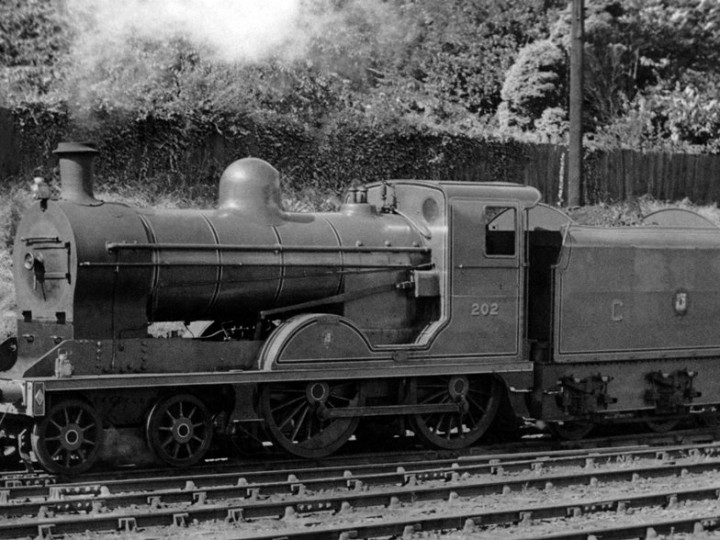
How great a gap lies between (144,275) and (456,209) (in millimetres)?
3187

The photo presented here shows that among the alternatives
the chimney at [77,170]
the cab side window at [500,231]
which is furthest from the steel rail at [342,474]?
the chimney at [77,170]

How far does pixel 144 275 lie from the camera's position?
32.5 feet

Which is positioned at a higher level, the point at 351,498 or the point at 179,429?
the point at 179,429

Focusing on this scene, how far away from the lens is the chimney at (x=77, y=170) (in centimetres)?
986

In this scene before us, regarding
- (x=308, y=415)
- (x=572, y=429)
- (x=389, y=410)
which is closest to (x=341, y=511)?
(x=308, y=415)

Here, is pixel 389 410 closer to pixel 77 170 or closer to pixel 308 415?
pixel 308 415

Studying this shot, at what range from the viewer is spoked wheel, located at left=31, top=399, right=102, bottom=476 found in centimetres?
934

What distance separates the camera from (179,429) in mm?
10023

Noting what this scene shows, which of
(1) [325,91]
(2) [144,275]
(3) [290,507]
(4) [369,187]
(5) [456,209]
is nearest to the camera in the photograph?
(3) [290,507]

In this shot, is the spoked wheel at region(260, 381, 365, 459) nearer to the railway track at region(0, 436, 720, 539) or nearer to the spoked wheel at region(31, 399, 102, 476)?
the railway track at region(0, 436, 720, 539)

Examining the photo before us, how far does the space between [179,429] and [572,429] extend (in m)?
4.76

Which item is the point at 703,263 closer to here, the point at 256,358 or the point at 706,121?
the point at 256,358

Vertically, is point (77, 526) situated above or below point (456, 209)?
below

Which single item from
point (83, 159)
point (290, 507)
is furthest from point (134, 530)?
point (83, 159)
